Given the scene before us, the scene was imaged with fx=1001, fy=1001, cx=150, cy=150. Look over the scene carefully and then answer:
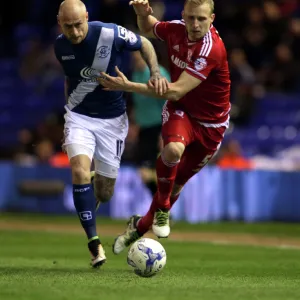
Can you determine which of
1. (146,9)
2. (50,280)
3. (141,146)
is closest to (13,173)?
(141,146)

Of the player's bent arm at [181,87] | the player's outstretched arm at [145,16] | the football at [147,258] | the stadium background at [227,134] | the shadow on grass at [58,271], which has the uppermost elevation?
the player's outstretched arm at [145,16]

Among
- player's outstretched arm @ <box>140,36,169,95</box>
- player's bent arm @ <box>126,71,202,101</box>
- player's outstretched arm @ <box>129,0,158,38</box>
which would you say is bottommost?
player's bent arm @ <box>126,71,202,101</box>

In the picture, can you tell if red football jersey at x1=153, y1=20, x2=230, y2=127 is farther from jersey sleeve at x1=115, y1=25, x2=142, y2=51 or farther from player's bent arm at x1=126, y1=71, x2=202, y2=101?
jersey sleeve at x1=115, y1=25, x2=142, y2=51

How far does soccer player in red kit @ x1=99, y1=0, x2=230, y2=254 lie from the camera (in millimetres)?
9719

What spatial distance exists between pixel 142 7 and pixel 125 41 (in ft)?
1.68

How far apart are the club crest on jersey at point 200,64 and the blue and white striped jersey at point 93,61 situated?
715 mm

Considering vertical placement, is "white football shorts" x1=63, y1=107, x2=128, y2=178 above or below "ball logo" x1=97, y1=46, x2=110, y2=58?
below

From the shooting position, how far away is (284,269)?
32.6ft

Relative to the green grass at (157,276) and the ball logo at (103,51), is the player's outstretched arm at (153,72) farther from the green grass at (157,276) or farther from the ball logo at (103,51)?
the green grass at (157,276)

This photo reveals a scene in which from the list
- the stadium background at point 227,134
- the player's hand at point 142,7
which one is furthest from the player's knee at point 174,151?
the stadium background at point 227,134

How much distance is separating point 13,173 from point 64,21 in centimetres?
980

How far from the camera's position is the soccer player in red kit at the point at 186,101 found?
9.72m

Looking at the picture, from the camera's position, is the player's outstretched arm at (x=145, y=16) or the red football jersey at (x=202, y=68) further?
the player's outstretched arm at (x=145, y=16)

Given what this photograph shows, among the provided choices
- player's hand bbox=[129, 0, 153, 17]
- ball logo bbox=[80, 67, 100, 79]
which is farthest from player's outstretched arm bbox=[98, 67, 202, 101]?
player's hand bbox=[129, 0, 153, 17]
